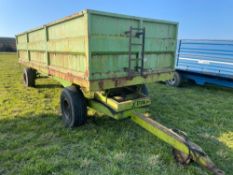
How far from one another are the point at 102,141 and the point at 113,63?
4.55 ft

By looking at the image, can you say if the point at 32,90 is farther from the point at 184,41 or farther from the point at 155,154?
the point at 184,41

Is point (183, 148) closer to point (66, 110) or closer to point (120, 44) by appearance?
point (120, 44)

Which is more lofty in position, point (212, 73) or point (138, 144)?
point (212, 73)

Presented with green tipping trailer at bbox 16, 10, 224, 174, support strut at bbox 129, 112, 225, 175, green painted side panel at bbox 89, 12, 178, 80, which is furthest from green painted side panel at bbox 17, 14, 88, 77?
support strut at bbox 129, 112, 225, 175

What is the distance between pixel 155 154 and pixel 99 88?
137 centimetres

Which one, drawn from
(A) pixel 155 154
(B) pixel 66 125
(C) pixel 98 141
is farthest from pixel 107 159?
(B) pixel 66 125

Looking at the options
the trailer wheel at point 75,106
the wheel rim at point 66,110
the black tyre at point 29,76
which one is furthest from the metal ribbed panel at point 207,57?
the black tyre at point 29,76

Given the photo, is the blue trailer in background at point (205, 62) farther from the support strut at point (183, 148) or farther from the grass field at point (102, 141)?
the support strut at point (183, 148)

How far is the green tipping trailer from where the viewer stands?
3055 millimetres

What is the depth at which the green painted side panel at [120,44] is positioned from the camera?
10.4 feet

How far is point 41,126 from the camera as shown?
13.7 ft

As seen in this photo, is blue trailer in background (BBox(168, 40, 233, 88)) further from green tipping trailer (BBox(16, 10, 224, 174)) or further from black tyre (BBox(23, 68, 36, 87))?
black tyre (BBox(23, 68, 36, 87))

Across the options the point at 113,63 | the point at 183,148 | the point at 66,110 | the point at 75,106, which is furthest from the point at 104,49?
the point at 183,148

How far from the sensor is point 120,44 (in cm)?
347
